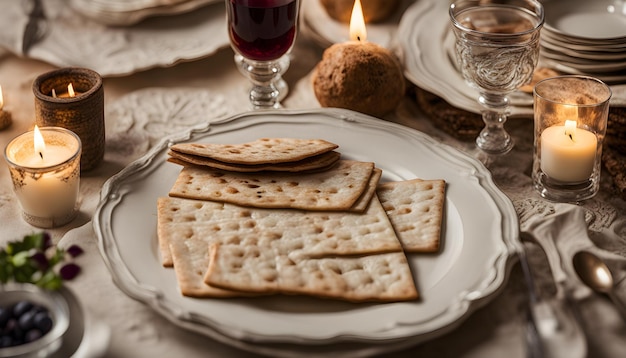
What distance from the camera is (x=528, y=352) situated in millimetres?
1337

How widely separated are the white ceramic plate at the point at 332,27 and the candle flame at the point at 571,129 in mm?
689

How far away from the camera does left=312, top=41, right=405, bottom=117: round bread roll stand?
200cm

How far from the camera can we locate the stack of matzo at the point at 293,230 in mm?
1443

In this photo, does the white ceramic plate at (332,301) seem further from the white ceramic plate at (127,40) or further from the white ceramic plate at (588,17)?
the white ceramic plate at (588,17)

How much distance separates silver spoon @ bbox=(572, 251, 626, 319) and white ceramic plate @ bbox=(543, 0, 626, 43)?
29.4 inches

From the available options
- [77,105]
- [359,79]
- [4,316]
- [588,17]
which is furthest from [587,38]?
[4,316]

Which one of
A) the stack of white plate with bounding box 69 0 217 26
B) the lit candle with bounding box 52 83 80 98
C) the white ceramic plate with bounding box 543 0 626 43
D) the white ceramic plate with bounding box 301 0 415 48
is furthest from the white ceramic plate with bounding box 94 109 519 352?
the stack of white plate with bounding box 69 0 217 26

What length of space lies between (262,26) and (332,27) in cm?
47

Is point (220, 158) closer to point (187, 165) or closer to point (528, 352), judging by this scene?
point (187, 165)

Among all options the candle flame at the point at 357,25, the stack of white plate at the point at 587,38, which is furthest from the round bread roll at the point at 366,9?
the stack of white plate at the point at 587,38

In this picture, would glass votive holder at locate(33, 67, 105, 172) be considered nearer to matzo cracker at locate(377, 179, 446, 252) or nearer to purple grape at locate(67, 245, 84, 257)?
purple grape at locate(67, 245, 84, 257)

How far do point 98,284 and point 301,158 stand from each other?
20.0 inches

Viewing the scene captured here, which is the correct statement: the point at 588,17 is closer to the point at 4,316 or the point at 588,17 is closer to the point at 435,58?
the point at 435,58

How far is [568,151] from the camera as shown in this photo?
1.75 m
